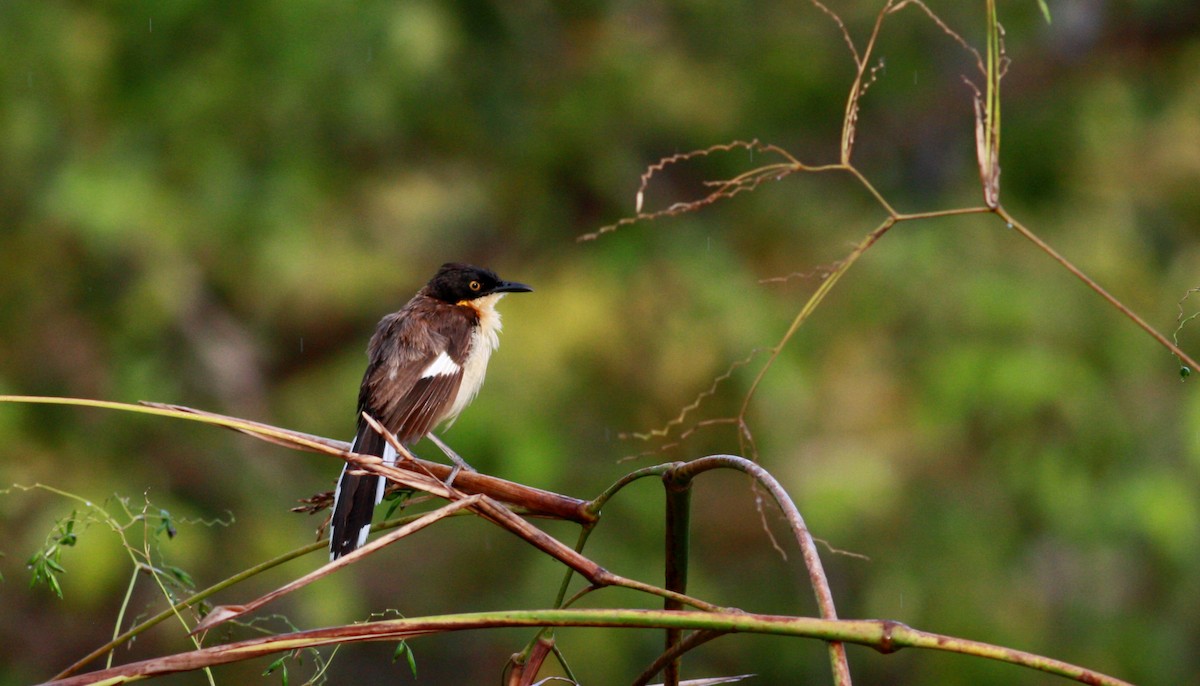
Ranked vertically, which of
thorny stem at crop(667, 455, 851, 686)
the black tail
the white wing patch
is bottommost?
the black tail

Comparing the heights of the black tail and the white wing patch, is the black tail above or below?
below

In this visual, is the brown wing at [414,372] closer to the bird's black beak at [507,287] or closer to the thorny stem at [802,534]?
the bird's black beak at [507,287]

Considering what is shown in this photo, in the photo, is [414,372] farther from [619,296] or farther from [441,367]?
[619,296]

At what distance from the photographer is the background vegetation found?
26.6 feet

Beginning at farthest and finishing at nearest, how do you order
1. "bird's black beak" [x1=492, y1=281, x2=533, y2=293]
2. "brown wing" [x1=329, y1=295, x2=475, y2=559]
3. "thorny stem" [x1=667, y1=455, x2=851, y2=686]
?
"bird's black beak" [x1=492, y1=281, x2=533, y2=293] < "brown wing" [x1=329, y1=295, x2=475, y2=559] < "thorny stem" [x1=667, y1=455, x2=851, y2=686]

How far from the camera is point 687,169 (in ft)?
34.5

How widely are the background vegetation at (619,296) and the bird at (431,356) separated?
3.13 m

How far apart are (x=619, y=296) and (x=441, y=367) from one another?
191 inches

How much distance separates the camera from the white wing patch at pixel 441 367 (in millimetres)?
4188

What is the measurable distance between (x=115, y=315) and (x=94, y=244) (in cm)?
61

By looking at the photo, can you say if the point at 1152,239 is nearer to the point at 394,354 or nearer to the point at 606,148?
the point at 606,148

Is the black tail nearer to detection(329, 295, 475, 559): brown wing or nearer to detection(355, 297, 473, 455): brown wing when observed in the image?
detection(329, 295, 475, 559): brown wing

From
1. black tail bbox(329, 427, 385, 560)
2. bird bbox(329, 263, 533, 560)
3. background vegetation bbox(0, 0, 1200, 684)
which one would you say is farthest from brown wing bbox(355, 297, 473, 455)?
background vegetation bbox(0, 0, 1200, 684)

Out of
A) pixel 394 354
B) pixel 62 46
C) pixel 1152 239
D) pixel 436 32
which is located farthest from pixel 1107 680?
pixel 1152 239
